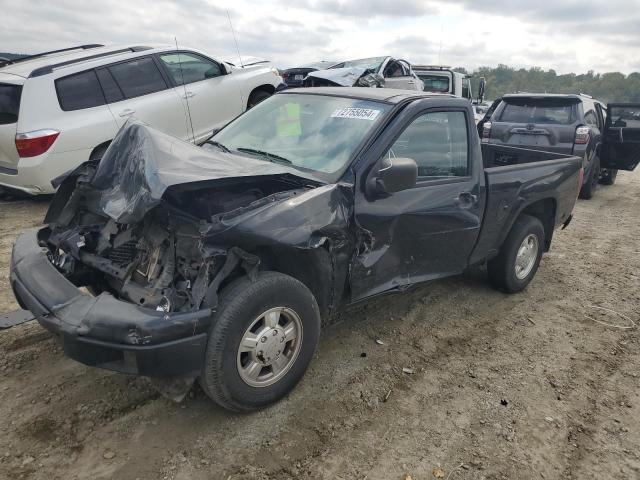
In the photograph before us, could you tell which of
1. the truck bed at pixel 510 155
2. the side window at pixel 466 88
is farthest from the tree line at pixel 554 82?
the truck bed at pixel 510 155

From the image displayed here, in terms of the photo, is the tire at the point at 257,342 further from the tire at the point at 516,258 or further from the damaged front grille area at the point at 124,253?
the tire at the point at 516,258

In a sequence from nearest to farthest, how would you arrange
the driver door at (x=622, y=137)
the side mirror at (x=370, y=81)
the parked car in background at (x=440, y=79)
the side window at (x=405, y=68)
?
the side mirror at (x=370, y=81), the driver door at (x=622, y=137), the side window at (x=405, y=68), the parked car in background at (x=440, y=79)

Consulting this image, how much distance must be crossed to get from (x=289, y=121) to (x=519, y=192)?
2.13 m

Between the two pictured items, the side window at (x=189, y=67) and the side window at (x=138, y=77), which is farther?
the side window at (x=189, y=67)

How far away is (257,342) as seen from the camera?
262cm

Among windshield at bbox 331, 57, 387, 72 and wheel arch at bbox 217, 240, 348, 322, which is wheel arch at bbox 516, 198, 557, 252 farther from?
windshield at bbox 331, 57, 387, 72

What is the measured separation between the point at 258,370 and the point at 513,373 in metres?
1.85

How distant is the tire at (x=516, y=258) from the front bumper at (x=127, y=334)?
3106mm

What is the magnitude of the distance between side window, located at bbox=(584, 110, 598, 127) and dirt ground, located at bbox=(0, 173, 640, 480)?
18.2 feet

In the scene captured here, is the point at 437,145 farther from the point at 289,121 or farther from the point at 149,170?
the point at 149,170

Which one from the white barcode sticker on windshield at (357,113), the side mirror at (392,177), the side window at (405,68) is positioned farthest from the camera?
the side window at (405,68)

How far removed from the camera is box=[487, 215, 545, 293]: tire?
14.7 feet

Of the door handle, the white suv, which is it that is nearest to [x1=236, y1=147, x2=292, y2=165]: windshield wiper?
the door handle

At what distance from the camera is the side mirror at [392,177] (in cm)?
295
